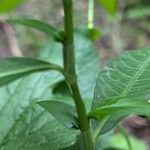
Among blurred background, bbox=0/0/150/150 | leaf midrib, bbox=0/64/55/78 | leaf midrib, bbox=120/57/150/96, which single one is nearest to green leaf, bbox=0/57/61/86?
leaf midrib, bbox=0/64/55/78

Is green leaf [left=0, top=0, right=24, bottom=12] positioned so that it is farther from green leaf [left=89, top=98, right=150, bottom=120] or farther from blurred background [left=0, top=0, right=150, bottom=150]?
blurred background [left=0, top=0, right=150, bottom=150]

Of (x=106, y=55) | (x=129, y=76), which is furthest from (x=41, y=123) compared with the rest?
(x=106, y=55)

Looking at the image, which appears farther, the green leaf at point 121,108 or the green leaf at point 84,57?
the green leaf at point 84,57

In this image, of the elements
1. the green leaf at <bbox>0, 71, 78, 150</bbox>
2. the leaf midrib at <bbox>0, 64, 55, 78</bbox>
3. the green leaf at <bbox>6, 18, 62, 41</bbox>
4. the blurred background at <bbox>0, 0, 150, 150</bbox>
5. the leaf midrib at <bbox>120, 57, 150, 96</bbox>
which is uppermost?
the green leaf at <bbox>6, 18, 62, 41</bbox>

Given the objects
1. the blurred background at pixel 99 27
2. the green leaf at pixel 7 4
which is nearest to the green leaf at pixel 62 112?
the green leaf at pixel 7 4

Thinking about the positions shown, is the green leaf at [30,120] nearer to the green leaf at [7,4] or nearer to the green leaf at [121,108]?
the green leaf at [121,108]

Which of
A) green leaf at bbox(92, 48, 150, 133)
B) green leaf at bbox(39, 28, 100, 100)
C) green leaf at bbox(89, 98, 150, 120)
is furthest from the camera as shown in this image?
green leaf at bbox(39, 28, 100, 100)

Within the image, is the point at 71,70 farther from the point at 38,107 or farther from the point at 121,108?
the point at 38,107
